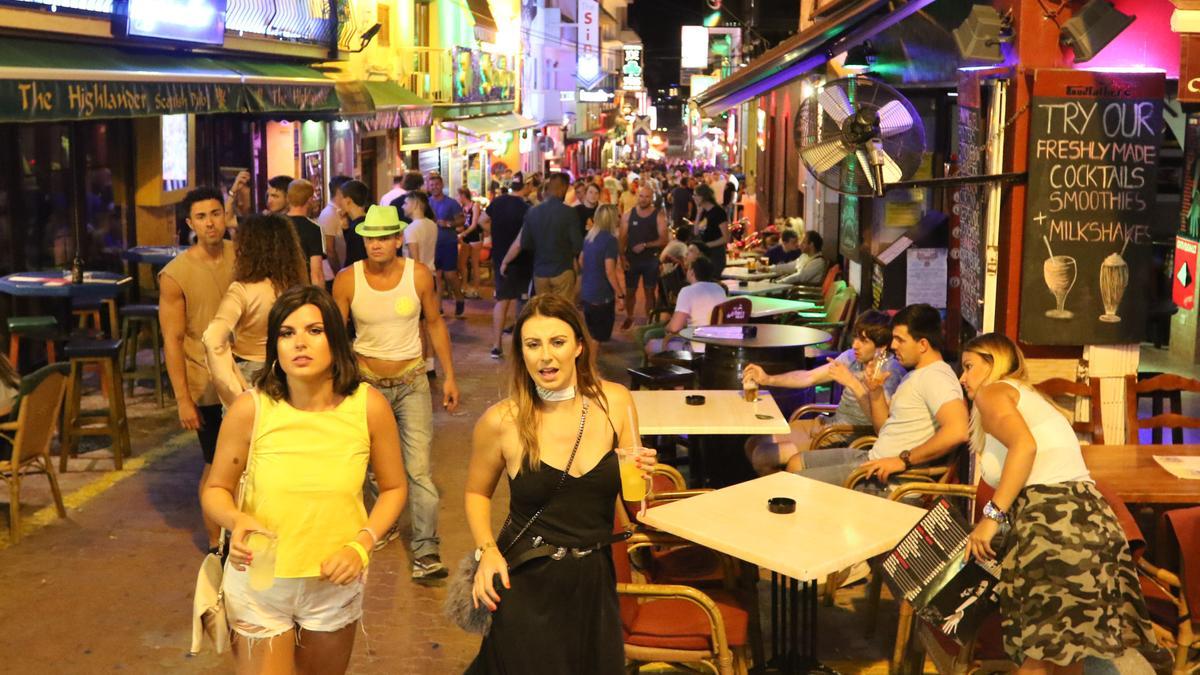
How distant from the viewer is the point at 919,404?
6.77 meters

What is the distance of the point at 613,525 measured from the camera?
4.43 metres

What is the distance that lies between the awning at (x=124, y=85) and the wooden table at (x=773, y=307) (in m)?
5.14

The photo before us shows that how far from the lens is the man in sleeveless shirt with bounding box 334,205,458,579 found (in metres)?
7.11

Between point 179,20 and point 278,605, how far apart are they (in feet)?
36.8

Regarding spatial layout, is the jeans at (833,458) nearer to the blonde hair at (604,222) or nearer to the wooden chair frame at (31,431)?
the wooden chair frame at (31,431)

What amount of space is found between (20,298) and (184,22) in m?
3.48

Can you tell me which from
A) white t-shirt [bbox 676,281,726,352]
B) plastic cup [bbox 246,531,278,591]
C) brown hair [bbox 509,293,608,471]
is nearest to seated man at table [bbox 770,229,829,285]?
white t-shirt [bbox 676,281,726,352]

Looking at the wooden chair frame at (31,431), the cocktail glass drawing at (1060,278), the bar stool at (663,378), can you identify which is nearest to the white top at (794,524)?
the cocktail glass drawing at (1060,278)

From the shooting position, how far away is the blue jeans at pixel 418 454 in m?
7.25

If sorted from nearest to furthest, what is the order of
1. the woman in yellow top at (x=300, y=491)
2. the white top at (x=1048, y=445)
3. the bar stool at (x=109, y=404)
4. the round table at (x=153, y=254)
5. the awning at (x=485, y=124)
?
the woman in yellow top at (x=300, y=491), the white top at (x=1048, y=445), the bar stool at (x=109, y=404), the round table at (x=153, y=254), the awning at (x=485, y=124)

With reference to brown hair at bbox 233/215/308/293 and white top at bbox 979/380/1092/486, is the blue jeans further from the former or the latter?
white top at bbox 979/380/1092/486

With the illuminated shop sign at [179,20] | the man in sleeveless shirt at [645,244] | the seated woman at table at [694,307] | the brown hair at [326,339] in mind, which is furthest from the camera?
the man in sleeveless shirt at [645,244]

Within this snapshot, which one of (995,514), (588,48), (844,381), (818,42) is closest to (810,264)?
(818,42)

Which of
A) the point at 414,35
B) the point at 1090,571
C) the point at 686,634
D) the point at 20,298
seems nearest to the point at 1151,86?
the point at 1090,571
